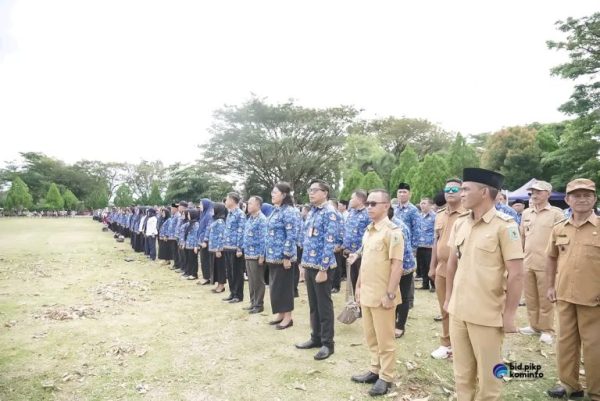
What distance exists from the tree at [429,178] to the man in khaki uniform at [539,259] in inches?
675

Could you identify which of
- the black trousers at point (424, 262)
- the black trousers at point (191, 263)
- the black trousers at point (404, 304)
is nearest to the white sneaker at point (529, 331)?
the black trousers at point (404, 304)

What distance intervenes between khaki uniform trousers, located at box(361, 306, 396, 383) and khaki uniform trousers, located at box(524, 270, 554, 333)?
2.74 meters

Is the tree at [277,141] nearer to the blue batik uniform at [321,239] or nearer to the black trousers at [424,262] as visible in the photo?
the black trousers at [424,262]

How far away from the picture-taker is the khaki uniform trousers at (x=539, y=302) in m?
5.23

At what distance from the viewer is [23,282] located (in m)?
9.80

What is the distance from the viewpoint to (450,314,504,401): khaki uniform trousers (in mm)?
2793

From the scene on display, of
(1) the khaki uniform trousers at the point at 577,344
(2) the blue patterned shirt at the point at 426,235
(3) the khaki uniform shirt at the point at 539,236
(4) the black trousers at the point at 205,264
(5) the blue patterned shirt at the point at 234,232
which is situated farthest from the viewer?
(4) the black trousers at the point at 205,264

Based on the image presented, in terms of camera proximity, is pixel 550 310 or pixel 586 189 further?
pixel 550 310

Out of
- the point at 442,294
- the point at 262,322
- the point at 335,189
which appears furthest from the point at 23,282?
the point at 335,189

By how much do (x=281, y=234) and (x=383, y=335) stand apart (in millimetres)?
2583

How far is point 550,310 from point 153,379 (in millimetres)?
5264

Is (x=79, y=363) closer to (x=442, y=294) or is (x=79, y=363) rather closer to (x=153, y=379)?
(x=153, y=379)

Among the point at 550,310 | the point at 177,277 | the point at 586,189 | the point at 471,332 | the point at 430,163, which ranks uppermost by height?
the point at 430,163

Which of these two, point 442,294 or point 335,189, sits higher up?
point 335,189
